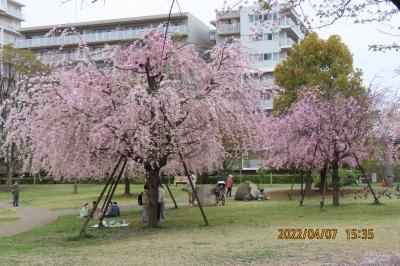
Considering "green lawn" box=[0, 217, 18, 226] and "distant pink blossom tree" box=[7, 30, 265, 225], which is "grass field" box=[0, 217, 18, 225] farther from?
"distant pink blossom tree" box=[7, 30, 265, 225]

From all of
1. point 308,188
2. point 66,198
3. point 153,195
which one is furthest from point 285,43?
point 153,195

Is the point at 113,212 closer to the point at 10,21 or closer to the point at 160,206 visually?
the point at 160,206

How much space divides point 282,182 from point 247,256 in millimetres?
39295

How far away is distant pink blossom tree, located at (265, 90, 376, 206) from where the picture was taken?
71.6 ft

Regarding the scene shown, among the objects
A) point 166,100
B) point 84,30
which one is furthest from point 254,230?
point 84,30

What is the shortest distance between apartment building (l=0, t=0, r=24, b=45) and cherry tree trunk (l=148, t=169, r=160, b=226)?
199 feet

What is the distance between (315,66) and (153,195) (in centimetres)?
2306

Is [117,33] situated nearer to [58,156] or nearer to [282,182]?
[282,182]

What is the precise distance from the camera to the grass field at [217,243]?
9727mm

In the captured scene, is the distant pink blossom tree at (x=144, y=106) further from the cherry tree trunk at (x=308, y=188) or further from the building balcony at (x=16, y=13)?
the building balcony at (x=16, y=13)

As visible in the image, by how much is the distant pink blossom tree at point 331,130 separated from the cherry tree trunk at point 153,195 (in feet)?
27.8

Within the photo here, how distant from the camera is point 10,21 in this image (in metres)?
74.9

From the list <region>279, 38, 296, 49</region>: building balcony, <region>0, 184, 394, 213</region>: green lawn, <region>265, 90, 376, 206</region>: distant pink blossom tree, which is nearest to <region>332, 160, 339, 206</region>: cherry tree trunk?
<region>265, 90, 376, 206</region>: distant pink blossom tree

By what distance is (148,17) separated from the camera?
204 ft
